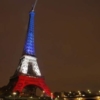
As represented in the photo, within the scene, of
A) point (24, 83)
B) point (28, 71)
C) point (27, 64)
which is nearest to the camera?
point (24, 83)

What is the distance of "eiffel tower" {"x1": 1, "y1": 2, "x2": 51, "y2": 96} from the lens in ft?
233

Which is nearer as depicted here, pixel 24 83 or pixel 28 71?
pixel 24 83

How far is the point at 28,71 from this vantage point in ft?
268

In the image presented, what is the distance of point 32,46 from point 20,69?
9.08 metres

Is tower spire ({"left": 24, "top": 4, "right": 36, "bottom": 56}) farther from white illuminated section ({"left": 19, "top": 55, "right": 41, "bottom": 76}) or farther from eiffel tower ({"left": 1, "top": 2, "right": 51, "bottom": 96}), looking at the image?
white illuminated section ({"left": 19, "top": 55, "right": 41, "bottom": 76})

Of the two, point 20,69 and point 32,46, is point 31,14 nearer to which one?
point 32,46

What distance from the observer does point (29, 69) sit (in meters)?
82.2

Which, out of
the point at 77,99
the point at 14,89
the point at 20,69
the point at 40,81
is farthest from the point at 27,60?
the point at 77,99

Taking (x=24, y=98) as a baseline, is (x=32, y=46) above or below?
above

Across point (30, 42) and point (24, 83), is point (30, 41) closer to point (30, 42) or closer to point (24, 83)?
point (30, 42)

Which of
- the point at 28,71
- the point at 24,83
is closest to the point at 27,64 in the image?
the point at 28,71

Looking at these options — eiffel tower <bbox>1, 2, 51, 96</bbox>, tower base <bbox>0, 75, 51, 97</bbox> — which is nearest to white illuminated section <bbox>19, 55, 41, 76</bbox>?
eiffel tower <bbox>1, 2, 51, 96</bbox>

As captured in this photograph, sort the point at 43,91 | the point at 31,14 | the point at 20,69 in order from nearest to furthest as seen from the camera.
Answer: the point at 43,91 < the point at 20,69 < the point at 31,14

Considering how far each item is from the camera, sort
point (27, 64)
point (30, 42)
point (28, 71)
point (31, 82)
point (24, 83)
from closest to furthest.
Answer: point (24, 83) < point (31, 82) < point (27, 64) < point (28, 71) < point (30, 42)
